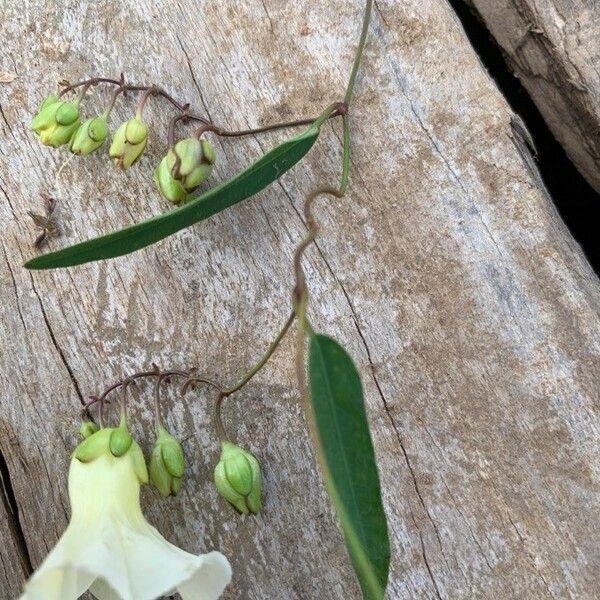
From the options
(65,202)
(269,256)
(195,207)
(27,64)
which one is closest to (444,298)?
(269,256)

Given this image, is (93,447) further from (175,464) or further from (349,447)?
(349,447)

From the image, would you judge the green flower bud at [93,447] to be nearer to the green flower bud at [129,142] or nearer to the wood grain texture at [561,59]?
the green flower bud at [129,142]

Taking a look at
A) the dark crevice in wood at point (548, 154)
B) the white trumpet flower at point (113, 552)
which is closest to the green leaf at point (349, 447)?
the white trumpet flower at point (113, 552)

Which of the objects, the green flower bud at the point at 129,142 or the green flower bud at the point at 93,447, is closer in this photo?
the green flower bud at the point at 93,447

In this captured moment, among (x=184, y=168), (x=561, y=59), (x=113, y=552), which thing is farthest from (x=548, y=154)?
(x=113, y=552)

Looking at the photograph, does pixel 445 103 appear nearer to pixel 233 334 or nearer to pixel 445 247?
pixel 445 247

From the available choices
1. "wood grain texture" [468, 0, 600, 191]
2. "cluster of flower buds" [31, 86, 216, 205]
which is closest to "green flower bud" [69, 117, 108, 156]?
"cluster of flower buds" [31, 86, 216, 205]
